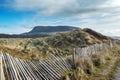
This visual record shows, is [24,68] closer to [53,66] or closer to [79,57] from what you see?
[53,66]

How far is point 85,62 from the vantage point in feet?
52.9

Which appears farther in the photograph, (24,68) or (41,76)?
(41,76)

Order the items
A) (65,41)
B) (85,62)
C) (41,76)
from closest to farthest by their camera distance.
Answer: (41,76) → (85,62) → (65,41)

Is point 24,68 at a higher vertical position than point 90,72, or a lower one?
higher

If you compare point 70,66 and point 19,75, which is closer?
point 19,75

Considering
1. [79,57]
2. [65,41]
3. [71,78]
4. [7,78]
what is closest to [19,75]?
[7,78]

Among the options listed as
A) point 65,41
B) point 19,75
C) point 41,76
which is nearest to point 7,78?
point 19,75

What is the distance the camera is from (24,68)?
10242mm

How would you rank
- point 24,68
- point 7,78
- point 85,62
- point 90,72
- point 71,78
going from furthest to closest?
point 85,62
point 90,72
point 71,78
point 24,68
point 7,78

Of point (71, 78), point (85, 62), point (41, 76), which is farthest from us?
point (85, 62)

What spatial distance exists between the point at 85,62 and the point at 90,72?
3.92ft

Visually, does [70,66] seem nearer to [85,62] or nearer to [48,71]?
[85,62]

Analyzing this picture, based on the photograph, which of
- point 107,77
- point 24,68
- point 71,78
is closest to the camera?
point 24,68

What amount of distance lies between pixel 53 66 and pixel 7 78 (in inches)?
139
